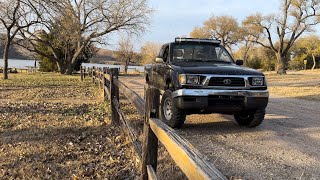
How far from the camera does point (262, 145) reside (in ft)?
20.3

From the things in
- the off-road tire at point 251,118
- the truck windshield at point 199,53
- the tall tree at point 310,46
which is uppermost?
the tall tree at point 310,46

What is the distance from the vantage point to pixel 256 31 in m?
45.7

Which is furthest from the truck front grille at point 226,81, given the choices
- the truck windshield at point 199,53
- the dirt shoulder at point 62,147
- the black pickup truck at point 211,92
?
the dirt shoulder at point 62,147

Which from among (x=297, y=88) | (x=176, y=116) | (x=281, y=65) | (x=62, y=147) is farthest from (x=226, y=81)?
(x=281, y=65)

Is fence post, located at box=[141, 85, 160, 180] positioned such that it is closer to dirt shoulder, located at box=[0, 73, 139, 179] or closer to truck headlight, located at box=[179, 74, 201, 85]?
dirt shoulder, located at box=[0, 73, 139, 179]

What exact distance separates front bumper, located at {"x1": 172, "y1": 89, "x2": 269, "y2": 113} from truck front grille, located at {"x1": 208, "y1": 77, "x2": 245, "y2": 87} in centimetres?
16

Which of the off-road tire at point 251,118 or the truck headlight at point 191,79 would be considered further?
the off-road tire at point 251,118

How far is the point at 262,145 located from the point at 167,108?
7.08 ft

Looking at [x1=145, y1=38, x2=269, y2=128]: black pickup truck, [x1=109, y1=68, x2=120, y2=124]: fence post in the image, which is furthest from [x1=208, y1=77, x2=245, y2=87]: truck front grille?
[x1=109, y1=68, x2=120, y2=124]: fence post

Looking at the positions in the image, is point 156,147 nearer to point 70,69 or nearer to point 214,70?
point 214,70

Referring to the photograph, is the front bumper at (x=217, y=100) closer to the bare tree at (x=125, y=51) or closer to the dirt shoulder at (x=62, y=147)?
the dirt shoulder at (x=62, y=147)

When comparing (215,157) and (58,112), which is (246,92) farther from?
(58,112)

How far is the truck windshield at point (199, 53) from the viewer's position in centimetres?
842

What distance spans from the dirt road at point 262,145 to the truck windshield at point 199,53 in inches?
56.9
